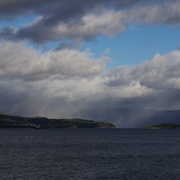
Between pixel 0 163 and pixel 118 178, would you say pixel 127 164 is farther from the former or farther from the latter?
pixel 0 163

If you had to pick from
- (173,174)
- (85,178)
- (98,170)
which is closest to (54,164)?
(98,170)

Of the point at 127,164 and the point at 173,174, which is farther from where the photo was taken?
the point at 127,164

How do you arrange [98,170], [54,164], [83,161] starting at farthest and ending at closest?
1. [83,161]
2. [54,164]
3. [98,170]

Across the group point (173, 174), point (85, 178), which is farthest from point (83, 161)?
point (173, 174)

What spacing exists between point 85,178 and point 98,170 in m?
11.9

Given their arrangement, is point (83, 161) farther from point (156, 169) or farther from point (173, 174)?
point (173, 174)

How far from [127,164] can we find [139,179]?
2161 cm

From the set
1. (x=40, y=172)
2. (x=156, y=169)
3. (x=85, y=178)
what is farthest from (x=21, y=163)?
(x=156, y=169)

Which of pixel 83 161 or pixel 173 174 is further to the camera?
pixel 83 161

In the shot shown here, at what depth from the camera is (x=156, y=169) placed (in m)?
82.8

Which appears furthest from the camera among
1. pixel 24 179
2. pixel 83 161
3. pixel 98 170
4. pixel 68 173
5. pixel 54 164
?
pixel 83 161

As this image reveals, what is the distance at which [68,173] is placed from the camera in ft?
247

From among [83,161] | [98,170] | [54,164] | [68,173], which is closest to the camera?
[68,173]

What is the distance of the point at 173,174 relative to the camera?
2965 inches
